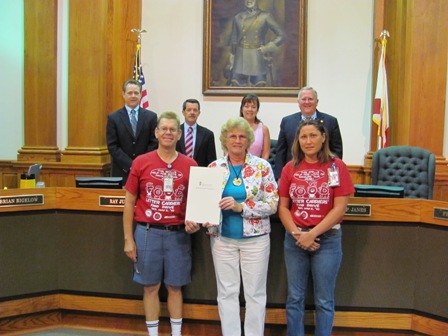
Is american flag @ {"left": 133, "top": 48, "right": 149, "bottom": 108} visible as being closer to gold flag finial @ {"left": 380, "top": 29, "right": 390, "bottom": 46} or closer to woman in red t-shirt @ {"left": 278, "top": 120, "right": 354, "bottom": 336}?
gold flag finial @ {"left": 380, "top": 29, "right": 390, "bottom": 46}

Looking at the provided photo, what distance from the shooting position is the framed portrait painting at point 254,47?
6.72 meters

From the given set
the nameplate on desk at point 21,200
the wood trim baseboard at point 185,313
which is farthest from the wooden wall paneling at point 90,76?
the wood trim baseboard at point 185,313

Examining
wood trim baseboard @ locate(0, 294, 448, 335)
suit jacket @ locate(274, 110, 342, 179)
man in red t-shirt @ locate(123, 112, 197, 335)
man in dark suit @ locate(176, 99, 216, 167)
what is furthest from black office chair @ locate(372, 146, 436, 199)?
man in red t-shirt @ locate(123, 112, 197, 335)

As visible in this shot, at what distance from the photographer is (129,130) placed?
15.3 ft

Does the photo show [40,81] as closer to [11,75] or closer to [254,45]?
[11,75]

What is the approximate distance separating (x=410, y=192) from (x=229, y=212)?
2.91m

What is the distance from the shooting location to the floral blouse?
300 centimetres

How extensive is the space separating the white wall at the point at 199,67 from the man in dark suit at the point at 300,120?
2473 millimetres

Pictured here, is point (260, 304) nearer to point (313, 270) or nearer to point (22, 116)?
point (313, 270)

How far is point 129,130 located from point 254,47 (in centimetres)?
281

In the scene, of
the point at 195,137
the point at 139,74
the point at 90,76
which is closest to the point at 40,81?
the point at 90,76

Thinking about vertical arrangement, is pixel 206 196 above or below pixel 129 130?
below

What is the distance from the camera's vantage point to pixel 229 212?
3.04 m

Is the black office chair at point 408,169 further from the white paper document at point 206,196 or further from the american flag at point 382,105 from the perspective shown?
the white paper document at point 206,196
